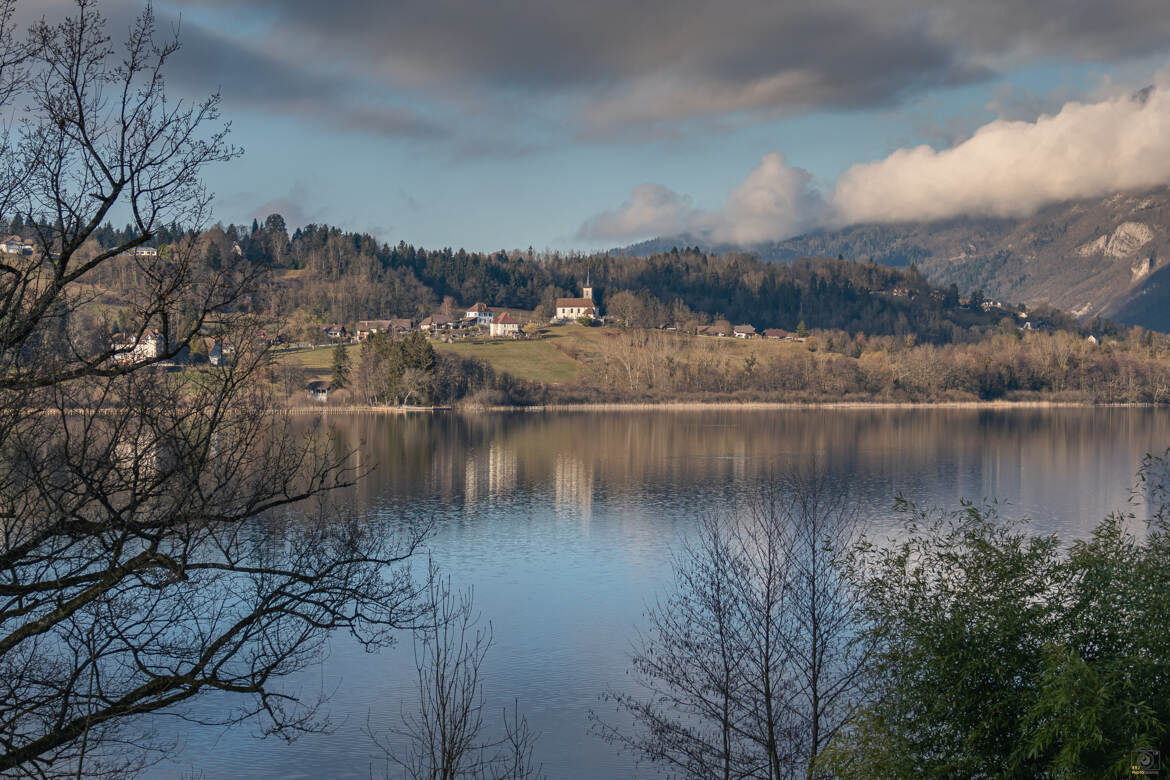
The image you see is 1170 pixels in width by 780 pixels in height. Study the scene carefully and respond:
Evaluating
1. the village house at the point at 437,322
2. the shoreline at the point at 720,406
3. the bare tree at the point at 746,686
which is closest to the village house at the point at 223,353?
the bare tree at the point at 746,686

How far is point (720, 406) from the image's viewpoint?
136250 millimetres

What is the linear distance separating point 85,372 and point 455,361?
122 m

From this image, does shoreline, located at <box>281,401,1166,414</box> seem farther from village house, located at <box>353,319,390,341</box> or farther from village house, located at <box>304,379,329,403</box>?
village house, located at <box>353,319,390,341</box>

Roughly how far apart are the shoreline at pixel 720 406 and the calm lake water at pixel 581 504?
943 centimetres

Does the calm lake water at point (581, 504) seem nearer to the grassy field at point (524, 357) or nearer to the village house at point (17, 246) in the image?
the village house at point (17, 246)

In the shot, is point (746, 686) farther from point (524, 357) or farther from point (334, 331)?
point (334, 331)

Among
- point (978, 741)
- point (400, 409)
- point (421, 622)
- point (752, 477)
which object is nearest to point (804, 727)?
point (978, 741)

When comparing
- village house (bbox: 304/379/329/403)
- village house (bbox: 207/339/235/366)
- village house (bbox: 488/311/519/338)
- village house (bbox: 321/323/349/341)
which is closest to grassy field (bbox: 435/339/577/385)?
village house (bbox: 488/311/519/338)

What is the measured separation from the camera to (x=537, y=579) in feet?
102

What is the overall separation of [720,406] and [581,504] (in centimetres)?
9234

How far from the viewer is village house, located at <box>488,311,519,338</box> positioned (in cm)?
17050

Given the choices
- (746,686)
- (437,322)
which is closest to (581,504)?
(746,686)

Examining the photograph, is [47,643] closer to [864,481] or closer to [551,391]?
[864,481]

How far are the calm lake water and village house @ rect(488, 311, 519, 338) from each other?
64.7 meters
